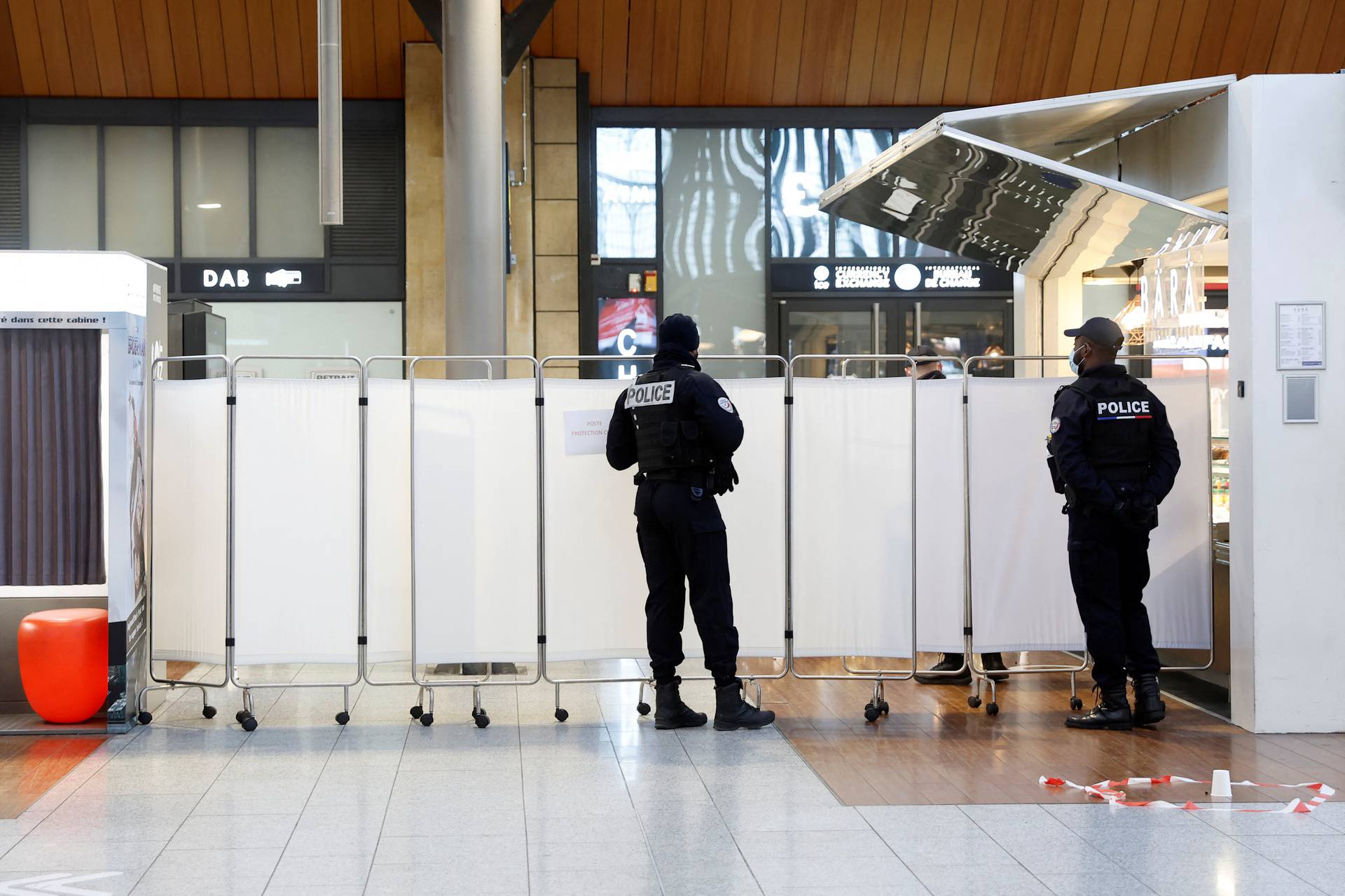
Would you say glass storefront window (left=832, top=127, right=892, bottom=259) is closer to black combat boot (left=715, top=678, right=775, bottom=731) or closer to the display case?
the display case

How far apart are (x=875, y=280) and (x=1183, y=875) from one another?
400 inches

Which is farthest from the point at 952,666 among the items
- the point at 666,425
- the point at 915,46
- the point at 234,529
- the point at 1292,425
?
the point at 915,46

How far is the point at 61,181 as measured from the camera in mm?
13156

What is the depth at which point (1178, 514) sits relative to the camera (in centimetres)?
655

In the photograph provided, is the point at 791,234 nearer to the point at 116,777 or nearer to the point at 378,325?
the point at 378,325

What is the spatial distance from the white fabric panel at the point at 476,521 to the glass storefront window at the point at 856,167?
805 centimetres

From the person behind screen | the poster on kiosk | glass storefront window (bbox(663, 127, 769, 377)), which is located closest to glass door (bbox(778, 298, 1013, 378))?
glass storefront window (bbox(663, 127, 769, 377))

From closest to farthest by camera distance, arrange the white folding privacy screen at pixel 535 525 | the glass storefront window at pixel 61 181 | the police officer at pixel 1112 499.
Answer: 1. the police officer at pixel 1112 499
2. the white folding privacy screen at pixel 535 525
3. the glass storefront window at pixel 61 181

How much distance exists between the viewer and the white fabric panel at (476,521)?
6.22 meters

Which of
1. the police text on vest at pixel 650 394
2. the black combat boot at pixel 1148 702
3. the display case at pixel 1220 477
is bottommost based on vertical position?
the black combat boot at pixel 1148 702

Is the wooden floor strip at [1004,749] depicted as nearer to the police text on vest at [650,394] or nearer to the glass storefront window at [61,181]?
the police text on vest at [650,394]

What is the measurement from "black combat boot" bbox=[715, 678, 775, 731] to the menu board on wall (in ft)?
9.68

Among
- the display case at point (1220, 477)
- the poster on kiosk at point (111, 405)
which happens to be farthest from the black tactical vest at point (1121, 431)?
the poster on kiosk at point (111, 405)

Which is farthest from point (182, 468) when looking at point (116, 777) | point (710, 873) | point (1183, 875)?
point (1183, 875)
